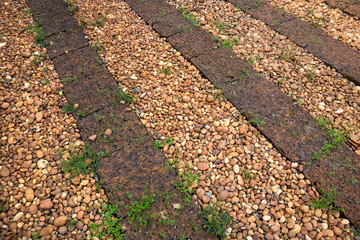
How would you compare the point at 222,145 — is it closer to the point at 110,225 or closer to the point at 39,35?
the point at 110,225

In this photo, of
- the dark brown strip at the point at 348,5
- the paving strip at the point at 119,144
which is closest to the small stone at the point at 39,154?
the paving strip at the point at 119,144

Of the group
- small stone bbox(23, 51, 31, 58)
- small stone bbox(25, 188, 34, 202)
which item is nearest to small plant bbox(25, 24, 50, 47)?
small stone bbox(23, 51, 31, 58)

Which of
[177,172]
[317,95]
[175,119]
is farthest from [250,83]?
[177,172]

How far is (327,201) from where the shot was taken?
83.0 inches

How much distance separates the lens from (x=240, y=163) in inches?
93.9

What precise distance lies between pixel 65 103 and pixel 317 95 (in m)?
2.79

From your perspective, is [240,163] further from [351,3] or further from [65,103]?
[351,3]

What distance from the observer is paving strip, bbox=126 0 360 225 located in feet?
7.46

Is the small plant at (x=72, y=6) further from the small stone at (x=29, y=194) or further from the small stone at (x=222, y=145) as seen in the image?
the small stone at (x=222, y=145)

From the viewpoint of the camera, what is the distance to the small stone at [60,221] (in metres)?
2.02

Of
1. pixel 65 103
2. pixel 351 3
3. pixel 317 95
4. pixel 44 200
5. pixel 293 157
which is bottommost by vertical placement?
pixel 44 200

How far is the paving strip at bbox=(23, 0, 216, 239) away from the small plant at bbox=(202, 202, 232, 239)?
52 millimetres

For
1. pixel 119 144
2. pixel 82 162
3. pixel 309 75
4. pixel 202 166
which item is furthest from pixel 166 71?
pixel 309 75

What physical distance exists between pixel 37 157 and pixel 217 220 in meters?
1.73
